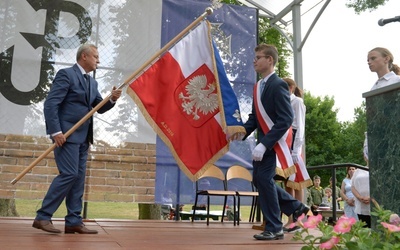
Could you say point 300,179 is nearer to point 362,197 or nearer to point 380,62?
point 362,197

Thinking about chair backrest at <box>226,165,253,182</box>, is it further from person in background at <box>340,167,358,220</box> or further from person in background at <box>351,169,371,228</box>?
person in background at <box>340,167,358,220</box>

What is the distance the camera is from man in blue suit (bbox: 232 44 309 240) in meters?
4.07

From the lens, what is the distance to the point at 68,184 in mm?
4133

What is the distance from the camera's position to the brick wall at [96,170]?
226 inches

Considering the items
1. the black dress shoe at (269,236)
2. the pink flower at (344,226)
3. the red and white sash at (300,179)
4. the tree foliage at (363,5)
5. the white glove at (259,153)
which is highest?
the tree foliage at (363,5)

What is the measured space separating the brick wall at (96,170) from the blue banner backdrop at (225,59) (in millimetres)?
186

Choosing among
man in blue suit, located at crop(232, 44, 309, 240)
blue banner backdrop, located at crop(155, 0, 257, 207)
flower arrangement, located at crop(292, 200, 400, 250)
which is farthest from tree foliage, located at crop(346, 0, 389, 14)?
flower arrangement, located at crop(292, 200, 400, 250)

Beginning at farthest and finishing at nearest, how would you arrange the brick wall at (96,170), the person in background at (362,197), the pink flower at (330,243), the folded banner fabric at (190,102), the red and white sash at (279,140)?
1. the brick wall at (96,170)
2. the person in background at (362,197)
3. the folded banner fabric at (190,102)
4. the red and white sash at (279,140)
5. the pink flower at (330,243)

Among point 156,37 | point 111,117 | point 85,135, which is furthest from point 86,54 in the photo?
point 156,37

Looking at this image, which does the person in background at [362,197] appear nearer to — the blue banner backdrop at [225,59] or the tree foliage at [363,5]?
the blue banner backdrop at [225,59]

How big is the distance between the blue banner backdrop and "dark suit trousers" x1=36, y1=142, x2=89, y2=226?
76.3 inches

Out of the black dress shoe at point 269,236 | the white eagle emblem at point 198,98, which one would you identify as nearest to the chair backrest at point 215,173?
the white eagle emblem at point 198,98

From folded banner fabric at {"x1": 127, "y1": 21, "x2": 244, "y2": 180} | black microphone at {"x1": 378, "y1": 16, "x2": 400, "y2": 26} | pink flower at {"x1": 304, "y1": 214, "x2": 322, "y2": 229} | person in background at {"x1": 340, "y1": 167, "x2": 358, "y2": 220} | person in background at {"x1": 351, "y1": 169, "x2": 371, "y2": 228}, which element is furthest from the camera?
person in background at {"x1": 340, "y1": 167, "x2": 358, "y2": 220}

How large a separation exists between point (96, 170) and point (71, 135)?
1863 millimetres
